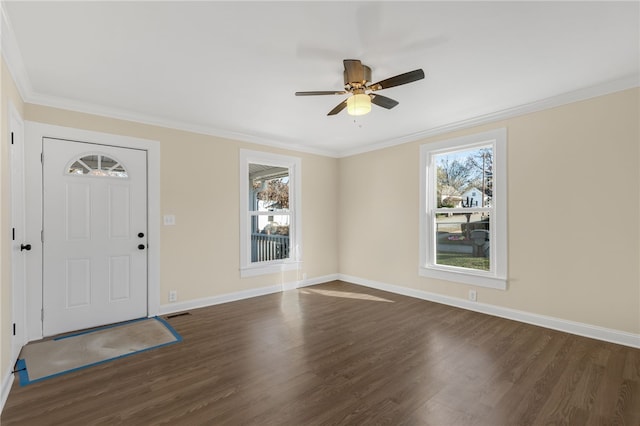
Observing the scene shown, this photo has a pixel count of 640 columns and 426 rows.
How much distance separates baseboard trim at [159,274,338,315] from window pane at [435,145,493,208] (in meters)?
2.59

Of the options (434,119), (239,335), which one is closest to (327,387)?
(239,335)

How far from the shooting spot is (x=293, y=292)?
5.20 m

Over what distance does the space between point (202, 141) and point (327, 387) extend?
355cm

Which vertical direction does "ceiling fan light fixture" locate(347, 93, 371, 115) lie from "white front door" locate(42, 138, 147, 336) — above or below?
above

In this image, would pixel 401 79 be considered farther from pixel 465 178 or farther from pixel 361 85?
pixel 465 178

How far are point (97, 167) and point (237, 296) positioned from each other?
2.49 m

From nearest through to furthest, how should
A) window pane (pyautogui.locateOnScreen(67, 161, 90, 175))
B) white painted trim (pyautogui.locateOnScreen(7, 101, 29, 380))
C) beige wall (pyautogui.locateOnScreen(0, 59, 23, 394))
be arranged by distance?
1. beige wall (pyautogui.locateOnScreen(0, 59, 23, 394))
2. white painted trim (pyautogui.locateOnScreen(7, 101, 29, 380))
3. window pane (pyautogui.locateOnScreen(67, 161, 90, 175))

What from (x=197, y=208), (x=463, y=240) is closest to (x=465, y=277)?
(x=463, y=240)

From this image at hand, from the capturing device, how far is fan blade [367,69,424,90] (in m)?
2.30

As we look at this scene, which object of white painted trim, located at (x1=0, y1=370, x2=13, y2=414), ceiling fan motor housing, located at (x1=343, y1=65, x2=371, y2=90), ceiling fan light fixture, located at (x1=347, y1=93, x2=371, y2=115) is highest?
ceiling fan motor housing, located at (x1=343, y1=65, x2=371, y2=90)

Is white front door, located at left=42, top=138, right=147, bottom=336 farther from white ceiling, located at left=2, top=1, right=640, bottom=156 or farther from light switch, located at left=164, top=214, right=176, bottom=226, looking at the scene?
white ceiling, located at left=2, top=1, right=640, bottom=156

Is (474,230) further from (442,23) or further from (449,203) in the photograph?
(442,23)

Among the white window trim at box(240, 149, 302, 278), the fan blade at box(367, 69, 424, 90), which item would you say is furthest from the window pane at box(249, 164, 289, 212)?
the fan blade at box(367, 69, 424, 90)

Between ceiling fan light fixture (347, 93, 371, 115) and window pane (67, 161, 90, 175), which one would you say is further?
window pane (67, 161, 90, 175)
